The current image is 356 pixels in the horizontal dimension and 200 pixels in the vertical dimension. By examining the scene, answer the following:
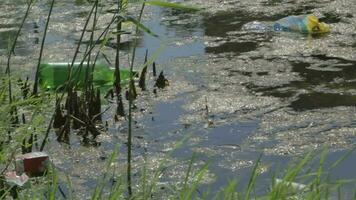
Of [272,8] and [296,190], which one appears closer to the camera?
[296,190]

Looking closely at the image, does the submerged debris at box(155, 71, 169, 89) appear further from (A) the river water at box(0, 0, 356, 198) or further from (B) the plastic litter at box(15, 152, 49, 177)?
(B) the plastic litter at box(15, 152, 49, 177)

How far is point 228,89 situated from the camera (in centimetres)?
457

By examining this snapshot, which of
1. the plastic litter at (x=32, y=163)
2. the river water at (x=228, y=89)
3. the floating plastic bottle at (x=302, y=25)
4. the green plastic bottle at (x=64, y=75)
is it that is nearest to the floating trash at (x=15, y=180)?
the plastic litter at (x=32, y=163)

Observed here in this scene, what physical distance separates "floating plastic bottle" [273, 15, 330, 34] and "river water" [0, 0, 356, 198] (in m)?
0.07

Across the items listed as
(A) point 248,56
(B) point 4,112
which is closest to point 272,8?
(A) point 248,56

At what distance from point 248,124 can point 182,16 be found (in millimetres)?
2411

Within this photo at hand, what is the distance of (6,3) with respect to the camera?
6.81m

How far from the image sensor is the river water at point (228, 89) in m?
3.65

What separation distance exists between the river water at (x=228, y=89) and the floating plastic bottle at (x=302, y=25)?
7cm

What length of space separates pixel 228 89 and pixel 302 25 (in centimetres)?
124

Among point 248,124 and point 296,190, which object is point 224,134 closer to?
point 248,124

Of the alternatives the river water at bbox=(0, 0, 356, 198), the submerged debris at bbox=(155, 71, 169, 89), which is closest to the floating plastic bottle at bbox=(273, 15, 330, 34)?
the river water at bbox=(0, 0, 356, 198)

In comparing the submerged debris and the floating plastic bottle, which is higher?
the floating plastic bottle

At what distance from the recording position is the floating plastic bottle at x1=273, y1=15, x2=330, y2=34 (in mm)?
5586
